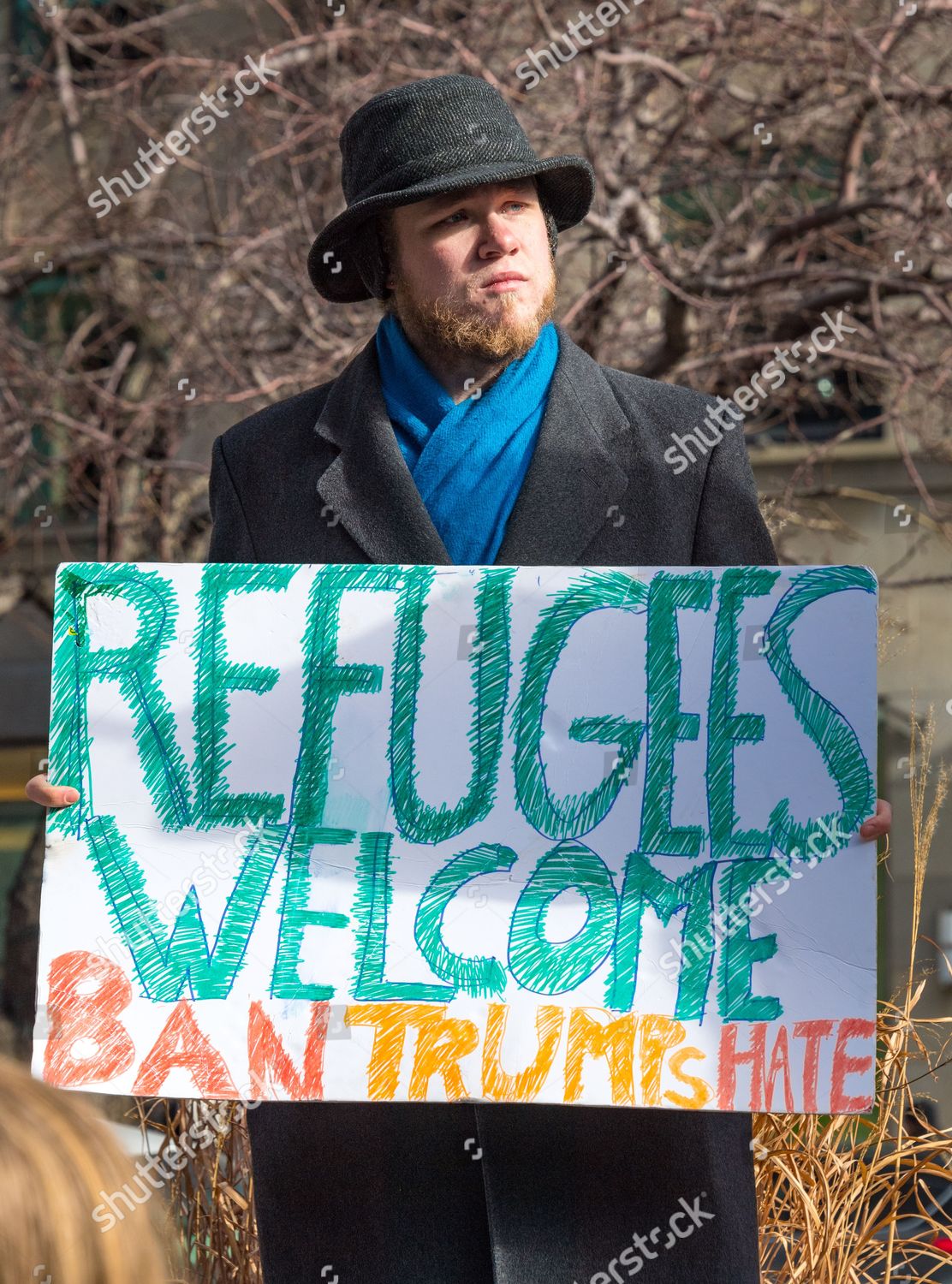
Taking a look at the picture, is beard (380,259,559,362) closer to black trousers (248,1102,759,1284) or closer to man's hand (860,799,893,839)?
man's hand (860,799,893,839)

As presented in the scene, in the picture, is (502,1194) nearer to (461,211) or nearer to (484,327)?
(484,327)

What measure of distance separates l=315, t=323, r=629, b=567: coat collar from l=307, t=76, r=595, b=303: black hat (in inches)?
10.9

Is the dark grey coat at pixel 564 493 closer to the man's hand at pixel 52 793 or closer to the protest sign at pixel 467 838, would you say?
the protest sign at pixel 467 838

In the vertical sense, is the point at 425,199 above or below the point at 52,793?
above

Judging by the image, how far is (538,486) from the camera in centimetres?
231

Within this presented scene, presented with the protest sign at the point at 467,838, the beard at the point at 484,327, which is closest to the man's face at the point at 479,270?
the beard at the point at 484,327

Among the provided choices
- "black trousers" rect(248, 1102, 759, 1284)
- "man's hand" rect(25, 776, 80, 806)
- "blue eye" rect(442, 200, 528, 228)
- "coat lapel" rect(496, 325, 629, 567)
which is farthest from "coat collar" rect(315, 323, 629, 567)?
"black trousers" rect(248, 1102, 759, 1284)

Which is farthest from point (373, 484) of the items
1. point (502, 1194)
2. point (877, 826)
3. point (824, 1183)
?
point (824, 1183)

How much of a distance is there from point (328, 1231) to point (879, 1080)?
113 cm

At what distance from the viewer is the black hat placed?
95.2 inches

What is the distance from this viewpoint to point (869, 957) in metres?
2.08

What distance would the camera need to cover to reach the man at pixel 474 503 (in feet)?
7.08

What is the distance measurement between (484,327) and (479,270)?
0.30 ft

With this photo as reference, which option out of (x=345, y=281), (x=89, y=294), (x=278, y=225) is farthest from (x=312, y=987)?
(x=89, y=294)
